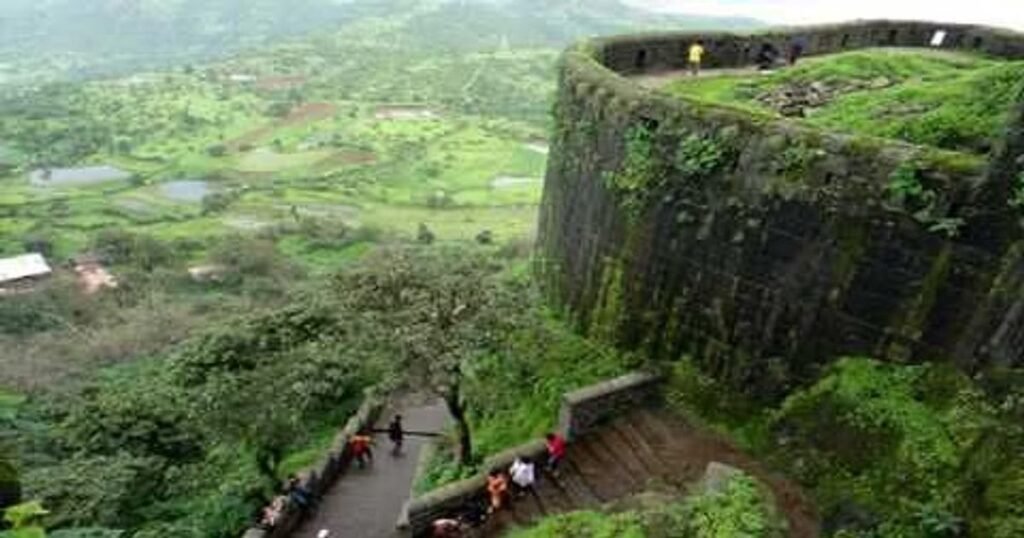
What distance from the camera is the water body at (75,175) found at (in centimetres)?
9144

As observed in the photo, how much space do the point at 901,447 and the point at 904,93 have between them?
6.74 metres

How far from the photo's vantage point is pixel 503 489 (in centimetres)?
1410

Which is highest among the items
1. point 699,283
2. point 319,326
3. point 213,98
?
point 699,283

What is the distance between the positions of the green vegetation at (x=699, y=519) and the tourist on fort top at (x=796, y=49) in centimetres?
1329

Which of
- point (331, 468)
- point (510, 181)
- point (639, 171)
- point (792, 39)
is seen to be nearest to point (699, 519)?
point (639, 171)

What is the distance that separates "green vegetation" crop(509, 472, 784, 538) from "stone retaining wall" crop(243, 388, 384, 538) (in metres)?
6.42

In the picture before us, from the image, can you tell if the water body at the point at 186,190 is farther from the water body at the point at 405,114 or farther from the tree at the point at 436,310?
the tree at the point at 436,310

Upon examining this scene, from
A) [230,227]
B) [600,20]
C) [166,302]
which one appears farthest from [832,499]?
[600,20]

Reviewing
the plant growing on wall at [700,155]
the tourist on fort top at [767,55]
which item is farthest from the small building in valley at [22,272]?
the plant growing on wall at [700,155]

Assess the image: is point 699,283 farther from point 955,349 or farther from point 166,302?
point 166,302

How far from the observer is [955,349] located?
11.9 meters

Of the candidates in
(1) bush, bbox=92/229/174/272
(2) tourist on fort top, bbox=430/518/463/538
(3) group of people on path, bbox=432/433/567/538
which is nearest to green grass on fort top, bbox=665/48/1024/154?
(3) group of people on path, bbox=432/433/567/538

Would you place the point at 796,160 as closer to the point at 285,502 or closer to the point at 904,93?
the point at 904,93

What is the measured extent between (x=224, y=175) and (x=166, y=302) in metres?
42.0
